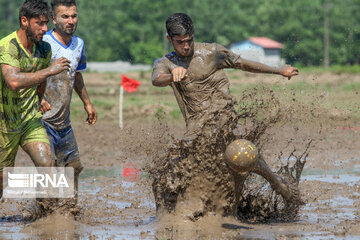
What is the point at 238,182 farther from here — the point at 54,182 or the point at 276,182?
the point at 54,182

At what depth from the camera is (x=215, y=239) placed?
6.32 meters

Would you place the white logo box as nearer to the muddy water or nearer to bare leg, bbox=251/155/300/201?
the muddy water

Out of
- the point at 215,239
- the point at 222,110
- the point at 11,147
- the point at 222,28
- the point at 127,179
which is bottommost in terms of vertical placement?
the point at 222,28

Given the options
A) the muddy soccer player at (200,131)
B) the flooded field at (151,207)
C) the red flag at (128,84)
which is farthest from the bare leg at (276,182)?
the red flag at (128,84)

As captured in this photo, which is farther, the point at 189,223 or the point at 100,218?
the point at 100,218

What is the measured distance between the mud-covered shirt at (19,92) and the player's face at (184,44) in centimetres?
125

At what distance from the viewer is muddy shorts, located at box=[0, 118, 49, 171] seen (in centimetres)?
668

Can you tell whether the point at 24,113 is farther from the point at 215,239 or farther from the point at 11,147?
the point at 215,239

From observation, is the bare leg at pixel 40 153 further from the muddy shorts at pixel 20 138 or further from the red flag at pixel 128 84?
the red flag at pixel 128 84

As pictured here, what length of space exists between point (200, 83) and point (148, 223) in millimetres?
1586

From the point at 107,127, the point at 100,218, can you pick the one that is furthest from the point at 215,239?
the point at 107,127

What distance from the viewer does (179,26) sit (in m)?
6.76

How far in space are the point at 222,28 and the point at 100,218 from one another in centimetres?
5315

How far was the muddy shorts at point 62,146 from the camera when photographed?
7177 millimetres
